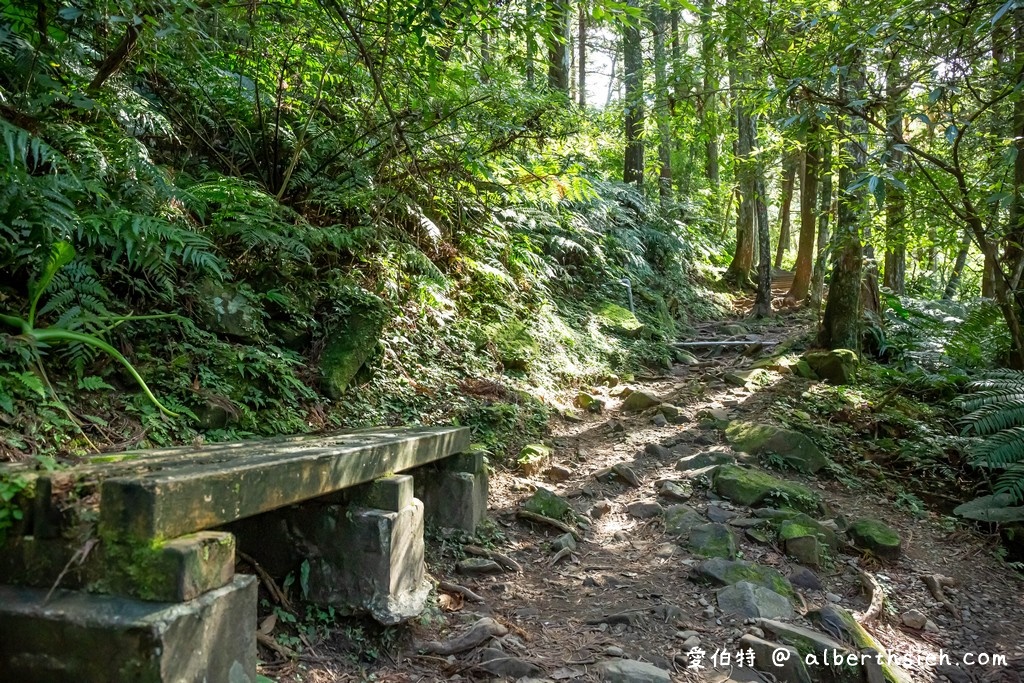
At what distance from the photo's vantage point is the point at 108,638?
174 centimetres

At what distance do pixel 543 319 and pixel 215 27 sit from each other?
4.90 m

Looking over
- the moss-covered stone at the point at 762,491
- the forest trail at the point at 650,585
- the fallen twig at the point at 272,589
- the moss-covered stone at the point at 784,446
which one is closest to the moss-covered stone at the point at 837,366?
the forest trail at the point at 650,585

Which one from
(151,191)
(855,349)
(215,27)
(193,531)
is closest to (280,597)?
(193,531)

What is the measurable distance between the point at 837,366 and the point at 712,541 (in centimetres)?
488

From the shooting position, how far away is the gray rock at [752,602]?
3514mm

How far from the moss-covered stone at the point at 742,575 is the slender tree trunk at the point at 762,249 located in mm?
9502

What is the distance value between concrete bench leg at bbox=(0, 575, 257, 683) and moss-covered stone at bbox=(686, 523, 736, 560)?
3.23 meters

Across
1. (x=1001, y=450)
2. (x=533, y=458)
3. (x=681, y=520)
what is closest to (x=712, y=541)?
(x=681, y=520)

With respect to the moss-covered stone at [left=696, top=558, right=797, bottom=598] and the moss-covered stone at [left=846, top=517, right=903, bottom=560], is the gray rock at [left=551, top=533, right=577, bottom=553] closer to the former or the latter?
the moss-covered stone at [left=696, top=558, right=797, bottom=598]

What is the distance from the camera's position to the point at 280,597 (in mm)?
2881

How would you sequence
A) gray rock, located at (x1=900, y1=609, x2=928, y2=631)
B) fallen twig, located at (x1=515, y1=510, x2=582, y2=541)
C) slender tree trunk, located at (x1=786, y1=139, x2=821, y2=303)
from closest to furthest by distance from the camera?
gray rock, located at (x1=900, y1=609, x2=928, y2=631) < fallen twig, located at (x1=515, y1=510, x2=582, y2=541) < slender tree trunk, located at (x1=786, y1=139, x2=821, y2=303)

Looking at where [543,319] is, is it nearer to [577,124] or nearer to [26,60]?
[577,124]

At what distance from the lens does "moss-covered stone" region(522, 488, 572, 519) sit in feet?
15.4

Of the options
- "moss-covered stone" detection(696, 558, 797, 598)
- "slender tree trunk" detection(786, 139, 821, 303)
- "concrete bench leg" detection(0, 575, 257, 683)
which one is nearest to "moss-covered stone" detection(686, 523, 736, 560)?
"moss-covered stone" detection(696, 558, 797, 598)
